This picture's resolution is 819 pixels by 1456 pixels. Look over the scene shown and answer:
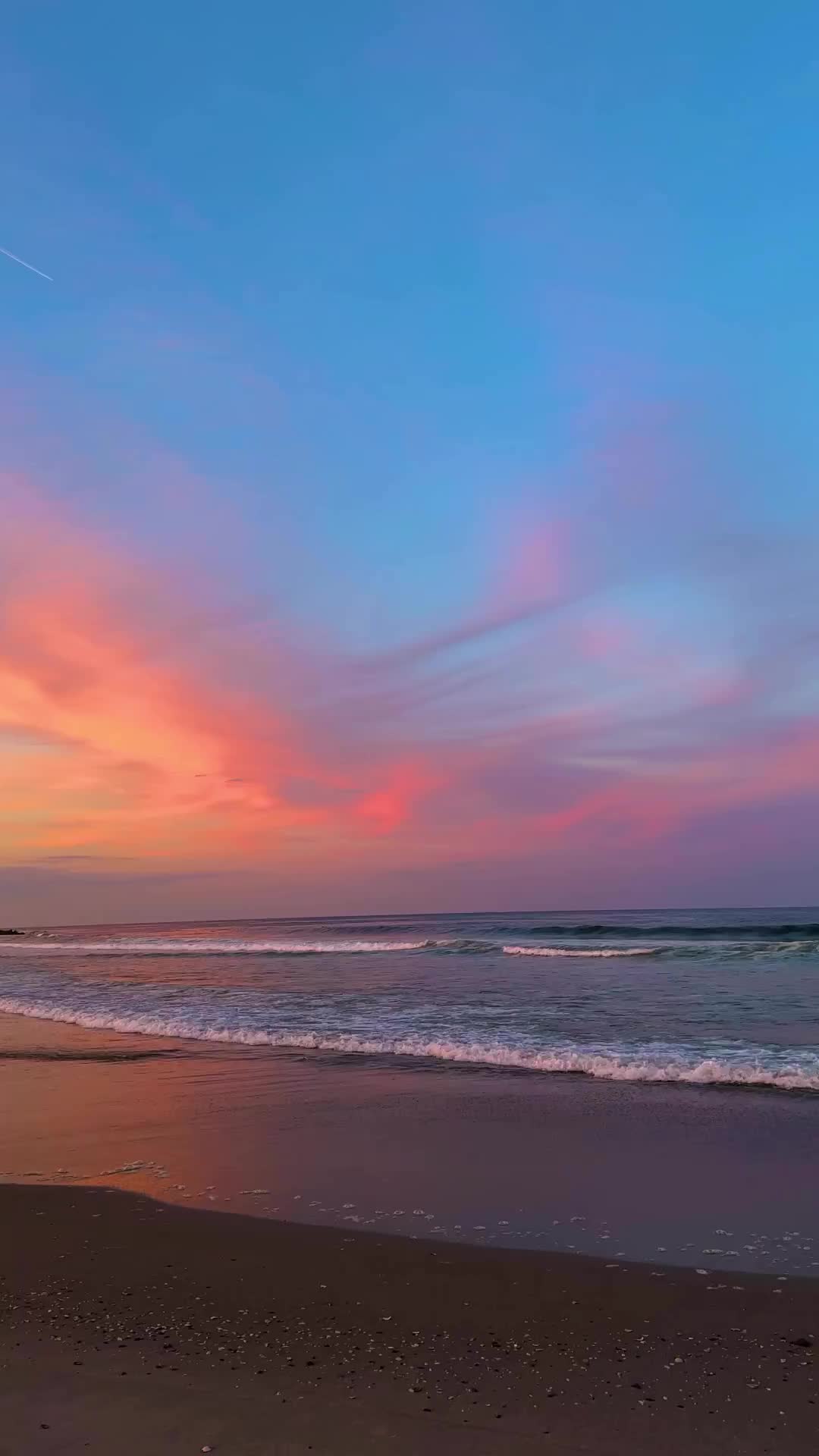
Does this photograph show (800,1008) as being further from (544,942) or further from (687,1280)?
(544,942)

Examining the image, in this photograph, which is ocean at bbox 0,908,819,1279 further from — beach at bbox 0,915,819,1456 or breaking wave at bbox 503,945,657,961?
breaking wave at bbox 503,945,657,961

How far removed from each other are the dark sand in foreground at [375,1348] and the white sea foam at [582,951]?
3340 centimetres

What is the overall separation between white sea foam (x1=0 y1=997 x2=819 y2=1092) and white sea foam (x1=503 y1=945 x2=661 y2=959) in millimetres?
24126

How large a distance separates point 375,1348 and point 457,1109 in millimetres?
5678

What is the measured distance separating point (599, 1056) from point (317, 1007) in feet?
29.2

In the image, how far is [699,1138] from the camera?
8.59 m

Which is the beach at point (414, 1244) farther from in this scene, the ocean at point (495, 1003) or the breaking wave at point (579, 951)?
the breaking wave at point (579, 951)

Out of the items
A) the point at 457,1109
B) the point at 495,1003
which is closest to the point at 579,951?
the point at 495,1003

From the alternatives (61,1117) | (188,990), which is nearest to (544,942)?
(188,990)

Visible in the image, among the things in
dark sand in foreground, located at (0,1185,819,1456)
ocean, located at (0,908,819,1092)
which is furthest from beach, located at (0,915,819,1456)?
ocean, located at (0,908,819,1092)

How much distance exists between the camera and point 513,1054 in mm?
13211

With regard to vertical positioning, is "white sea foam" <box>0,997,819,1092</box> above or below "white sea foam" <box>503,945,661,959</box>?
above

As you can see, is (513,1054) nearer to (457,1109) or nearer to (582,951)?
(457,1109)

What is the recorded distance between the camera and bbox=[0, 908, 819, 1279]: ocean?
6633mm
